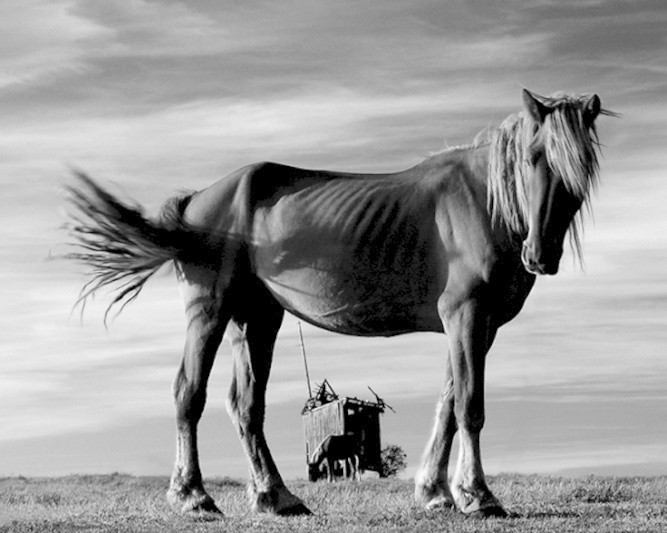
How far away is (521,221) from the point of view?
8.65 m

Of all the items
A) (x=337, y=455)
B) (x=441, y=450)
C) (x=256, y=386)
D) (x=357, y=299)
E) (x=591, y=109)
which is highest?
(x=591, y=109)

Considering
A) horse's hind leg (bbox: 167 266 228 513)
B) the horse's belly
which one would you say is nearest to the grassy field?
horse's hind leg (bbox: 167 266 228 513)

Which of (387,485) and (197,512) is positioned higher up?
(197,512)

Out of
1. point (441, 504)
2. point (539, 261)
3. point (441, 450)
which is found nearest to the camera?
point (539, 261)

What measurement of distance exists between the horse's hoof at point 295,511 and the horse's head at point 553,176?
314 cm

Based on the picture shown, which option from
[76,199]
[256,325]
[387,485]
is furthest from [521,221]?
[387,485]

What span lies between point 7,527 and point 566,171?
583 centimetres

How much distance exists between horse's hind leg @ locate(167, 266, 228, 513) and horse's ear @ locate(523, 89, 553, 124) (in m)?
3.39

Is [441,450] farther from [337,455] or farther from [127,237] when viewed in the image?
[337,455]

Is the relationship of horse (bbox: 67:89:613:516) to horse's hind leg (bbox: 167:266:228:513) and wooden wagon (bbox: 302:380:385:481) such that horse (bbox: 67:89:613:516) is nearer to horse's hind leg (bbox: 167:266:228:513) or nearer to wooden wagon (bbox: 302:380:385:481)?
horse's hind leg (bbox: 167:266:228:513)

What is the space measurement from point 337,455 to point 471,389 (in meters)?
16.6

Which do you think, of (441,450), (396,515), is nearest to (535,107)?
(441,450)

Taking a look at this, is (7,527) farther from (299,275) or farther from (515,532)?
(515,532)

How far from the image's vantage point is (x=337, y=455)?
24734 mm
